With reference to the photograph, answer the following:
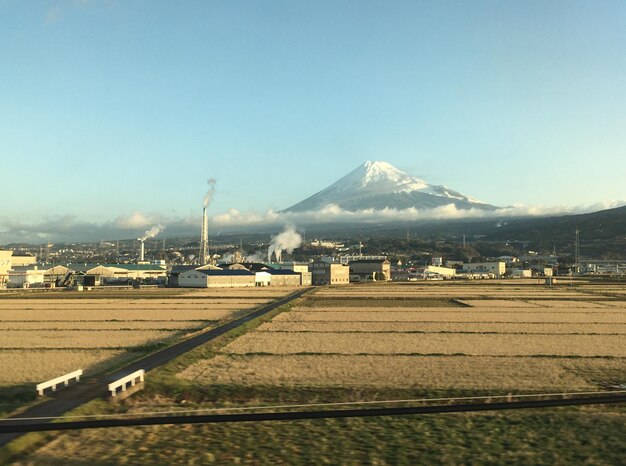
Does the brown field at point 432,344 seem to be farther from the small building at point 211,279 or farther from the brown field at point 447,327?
the small building at point 211,279

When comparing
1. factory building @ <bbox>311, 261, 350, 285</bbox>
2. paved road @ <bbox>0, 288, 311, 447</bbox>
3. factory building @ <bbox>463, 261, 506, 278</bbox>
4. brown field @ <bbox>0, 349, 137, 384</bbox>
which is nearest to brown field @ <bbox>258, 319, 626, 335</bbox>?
paved road @ <bbox>0, 288, 311, 447</bbox>

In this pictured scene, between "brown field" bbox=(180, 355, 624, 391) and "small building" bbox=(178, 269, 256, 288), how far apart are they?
63513 millimetres

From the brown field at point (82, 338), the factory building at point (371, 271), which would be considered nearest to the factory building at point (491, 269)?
the factory building at point (371, 271)

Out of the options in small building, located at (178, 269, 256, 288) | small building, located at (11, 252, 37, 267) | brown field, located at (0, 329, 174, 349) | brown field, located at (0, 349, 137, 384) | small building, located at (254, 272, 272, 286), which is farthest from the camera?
small building, located at (11, 252, 37, 267)

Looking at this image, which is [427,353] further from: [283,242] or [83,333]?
[283,242]

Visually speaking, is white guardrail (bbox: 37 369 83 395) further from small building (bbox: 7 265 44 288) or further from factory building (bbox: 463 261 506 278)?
factory building (bbox: 463 261 506 278)

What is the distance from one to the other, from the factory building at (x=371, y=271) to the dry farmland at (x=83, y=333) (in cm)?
7543

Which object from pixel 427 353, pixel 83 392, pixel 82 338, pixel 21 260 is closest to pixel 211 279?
pixel 21 260

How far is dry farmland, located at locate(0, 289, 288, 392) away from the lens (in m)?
17.3

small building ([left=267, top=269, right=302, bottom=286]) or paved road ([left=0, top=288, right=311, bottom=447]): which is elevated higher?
paved road ([left=0, top=288, right=311, bottom=447])

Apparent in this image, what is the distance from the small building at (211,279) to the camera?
81562 millimetres

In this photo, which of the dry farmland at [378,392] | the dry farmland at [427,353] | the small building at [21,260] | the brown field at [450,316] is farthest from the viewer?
the small building at [21,260]

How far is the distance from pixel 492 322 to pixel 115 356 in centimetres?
2133

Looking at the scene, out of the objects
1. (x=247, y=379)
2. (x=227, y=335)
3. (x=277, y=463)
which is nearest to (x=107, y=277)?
(x=227, y=335)
